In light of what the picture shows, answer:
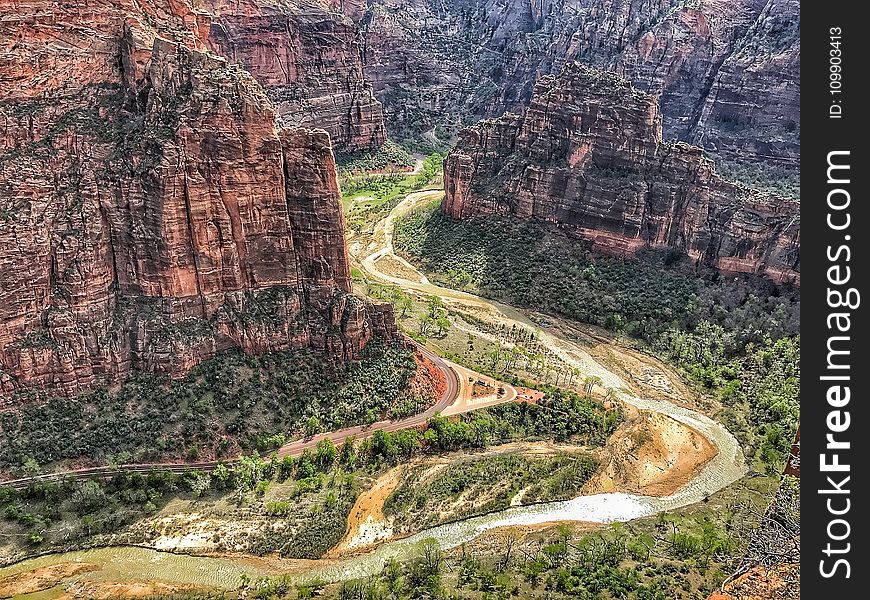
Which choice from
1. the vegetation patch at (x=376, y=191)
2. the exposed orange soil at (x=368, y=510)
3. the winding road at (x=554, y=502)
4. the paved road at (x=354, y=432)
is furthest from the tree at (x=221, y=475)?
the vegetation patch at (x=376, y=191)

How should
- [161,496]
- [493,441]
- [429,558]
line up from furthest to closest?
[493,441] → [161,496] → [429,558]

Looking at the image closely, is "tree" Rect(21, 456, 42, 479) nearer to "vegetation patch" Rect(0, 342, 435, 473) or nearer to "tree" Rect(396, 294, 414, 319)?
"vegetation patch" Rect(0, 342, 435, 473)

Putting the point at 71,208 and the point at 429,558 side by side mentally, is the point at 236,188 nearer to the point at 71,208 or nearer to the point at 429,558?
the point at 71,208

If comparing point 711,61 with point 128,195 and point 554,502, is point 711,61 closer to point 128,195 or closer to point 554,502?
point 554,502

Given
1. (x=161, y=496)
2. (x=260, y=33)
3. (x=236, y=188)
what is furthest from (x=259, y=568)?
(x=260, y=33)

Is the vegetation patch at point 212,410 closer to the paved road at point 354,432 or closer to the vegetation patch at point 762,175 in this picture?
the paved road at point 354,432

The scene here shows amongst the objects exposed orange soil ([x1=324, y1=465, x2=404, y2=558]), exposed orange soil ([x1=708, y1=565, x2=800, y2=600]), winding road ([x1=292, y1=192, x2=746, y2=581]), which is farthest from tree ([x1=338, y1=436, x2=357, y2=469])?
exposed orange soil ([x1=708, y1=565, x2=800, y2=600])
